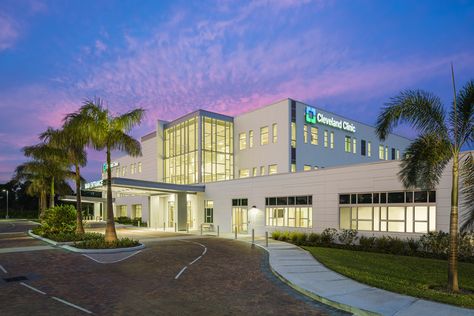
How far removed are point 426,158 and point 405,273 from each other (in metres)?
4.81

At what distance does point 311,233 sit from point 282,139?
570 inches

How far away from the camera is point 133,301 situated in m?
9.95

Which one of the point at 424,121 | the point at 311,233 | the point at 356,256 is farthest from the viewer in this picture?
the point at 311,233

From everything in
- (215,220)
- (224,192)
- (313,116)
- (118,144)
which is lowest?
(215,220)

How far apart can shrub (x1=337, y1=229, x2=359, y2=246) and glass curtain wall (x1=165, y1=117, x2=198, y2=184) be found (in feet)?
76.4

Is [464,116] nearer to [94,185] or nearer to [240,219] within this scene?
[240,219]

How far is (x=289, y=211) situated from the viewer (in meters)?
29.2

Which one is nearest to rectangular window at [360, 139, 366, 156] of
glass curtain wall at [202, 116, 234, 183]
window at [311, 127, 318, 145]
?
window at [311, 127, 318, 145]

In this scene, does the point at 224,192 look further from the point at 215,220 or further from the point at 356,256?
the point at 356,256

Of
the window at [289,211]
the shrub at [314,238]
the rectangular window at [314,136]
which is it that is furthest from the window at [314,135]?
the shrub at [314,238]

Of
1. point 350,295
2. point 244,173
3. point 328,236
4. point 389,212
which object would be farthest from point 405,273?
point 244,173

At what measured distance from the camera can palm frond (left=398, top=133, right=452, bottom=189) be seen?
11391 millimetres

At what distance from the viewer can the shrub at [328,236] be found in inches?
969

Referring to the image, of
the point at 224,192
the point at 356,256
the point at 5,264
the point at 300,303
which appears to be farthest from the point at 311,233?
the point at 5,264
